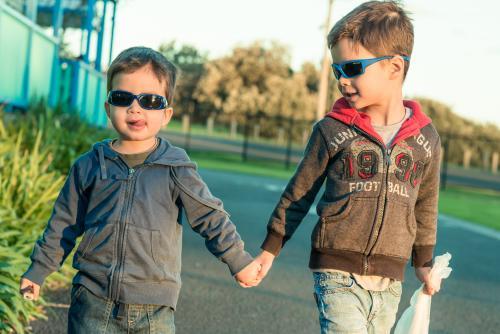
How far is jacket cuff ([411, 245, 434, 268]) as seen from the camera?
3.64m

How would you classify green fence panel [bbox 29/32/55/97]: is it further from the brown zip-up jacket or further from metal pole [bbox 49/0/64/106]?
the brown zip-up jacket

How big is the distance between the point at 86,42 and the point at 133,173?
11.4 meters

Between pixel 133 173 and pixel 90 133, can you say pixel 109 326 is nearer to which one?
pixel 133 173

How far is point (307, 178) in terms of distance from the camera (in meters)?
3.55

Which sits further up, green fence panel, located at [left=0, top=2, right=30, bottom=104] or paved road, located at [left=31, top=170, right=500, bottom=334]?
green fence panel, located at [left=0, top=2, right=30, bottom=104]

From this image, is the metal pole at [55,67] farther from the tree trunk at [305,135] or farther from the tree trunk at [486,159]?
the tree trunk at [486,159]

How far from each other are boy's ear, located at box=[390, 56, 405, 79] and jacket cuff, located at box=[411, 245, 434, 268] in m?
0.76

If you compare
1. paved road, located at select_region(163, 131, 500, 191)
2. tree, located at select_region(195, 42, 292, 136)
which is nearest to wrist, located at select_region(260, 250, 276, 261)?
paved road, located at select_region(163, 131, 500, 191)

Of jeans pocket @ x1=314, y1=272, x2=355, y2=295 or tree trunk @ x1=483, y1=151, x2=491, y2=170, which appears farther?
tree trunk @ x1=483, y1=151, x2=491, y2=170

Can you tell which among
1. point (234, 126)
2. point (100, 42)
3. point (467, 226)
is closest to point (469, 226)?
point (467, 226)

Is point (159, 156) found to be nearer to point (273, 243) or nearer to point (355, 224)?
point (273, 243)

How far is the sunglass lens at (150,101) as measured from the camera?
3279mm

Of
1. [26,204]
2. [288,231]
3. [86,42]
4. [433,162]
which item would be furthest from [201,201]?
[86,42]

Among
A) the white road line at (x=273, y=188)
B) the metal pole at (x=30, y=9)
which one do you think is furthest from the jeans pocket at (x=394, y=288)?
the white road line at (x=273, y=188)
